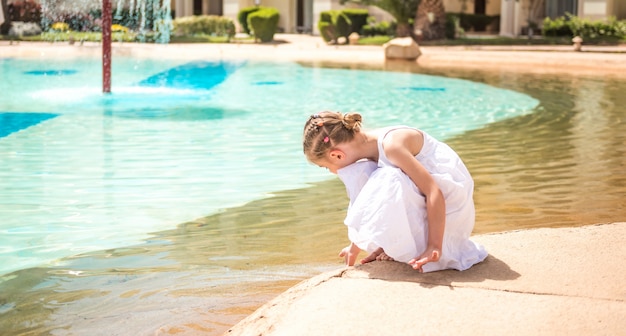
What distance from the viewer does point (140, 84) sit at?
17.7 metres

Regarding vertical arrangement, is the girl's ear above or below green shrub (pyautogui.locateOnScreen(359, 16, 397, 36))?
below

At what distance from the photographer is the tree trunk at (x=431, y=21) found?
31.1m

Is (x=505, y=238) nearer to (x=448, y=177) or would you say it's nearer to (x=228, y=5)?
(x=448, y=177)


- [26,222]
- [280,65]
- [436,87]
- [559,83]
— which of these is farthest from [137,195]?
[280,65]

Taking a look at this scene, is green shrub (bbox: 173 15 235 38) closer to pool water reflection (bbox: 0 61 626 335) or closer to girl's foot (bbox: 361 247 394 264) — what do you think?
pool water reflection (bbox: 0 61 626 335)

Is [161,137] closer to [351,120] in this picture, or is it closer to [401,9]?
[351,120]

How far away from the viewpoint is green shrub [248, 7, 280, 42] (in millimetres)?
32781

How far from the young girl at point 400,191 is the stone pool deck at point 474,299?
0.11 meters

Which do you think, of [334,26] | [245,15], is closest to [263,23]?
[334,26]

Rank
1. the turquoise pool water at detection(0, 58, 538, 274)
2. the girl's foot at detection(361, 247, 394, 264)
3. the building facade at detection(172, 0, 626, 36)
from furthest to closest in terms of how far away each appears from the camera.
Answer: the building facade at detection(172, 0, 626, 36)
the turquoise pool water at detection(0, 58, 538, 274)
the girl's foot at detection(361, 247, 394, 264)

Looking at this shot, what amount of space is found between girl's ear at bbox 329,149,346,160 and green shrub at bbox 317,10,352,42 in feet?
95.0

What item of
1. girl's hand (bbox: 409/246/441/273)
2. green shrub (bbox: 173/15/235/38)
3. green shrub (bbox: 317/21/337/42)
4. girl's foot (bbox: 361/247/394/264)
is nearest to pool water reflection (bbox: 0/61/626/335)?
girl's foot (bbox: 361/247/394/264)

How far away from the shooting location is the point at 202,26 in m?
35.1

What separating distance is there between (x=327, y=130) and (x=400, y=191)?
0.43 metres
